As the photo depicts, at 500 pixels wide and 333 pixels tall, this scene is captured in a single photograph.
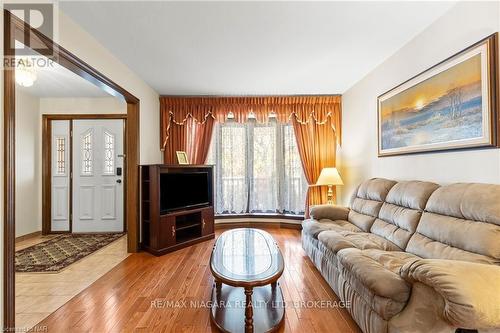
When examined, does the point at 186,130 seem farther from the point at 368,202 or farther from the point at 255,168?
the point at 368,202

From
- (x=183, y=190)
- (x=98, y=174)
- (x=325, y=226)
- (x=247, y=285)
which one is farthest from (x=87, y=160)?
(x=325, y=226)

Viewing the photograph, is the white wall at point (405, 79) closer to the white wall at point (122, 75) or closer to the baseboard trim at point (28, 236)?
the white wall at point (122, 75)

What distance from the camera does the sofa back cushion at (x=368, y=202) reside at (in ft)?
8.40

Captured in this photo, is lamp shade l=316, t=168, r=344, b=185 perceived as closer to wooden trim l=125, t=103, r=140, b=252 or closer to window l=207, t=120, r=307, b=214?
window l=207, t=120, r=307, b=214

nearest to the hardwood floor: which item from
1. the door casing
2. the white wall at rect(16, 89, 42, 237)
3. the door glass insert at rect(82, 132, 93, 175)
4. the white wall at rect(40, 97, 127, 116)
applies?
the door casing

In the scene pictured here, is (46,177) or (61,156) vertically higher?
(61,156)

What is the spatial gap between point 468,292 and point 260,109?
369 cm

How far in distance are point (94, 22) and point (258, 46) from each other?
1.59m

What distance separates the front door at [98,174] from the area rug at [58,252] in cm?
28

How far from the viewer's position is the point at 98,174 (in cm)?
418

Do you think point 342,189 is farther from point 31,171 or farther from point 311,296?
point 31,171

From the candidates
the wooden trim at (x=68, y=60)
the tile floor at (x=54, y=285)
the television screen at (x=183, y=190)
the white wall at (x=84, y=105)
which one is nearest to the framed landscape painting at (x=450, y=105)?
the television screen at (x=183, y=190)

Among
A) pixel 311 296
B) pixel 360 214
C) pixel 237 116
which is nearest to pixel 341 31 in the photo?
pixel 360 214

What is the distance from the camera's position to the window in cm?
441
